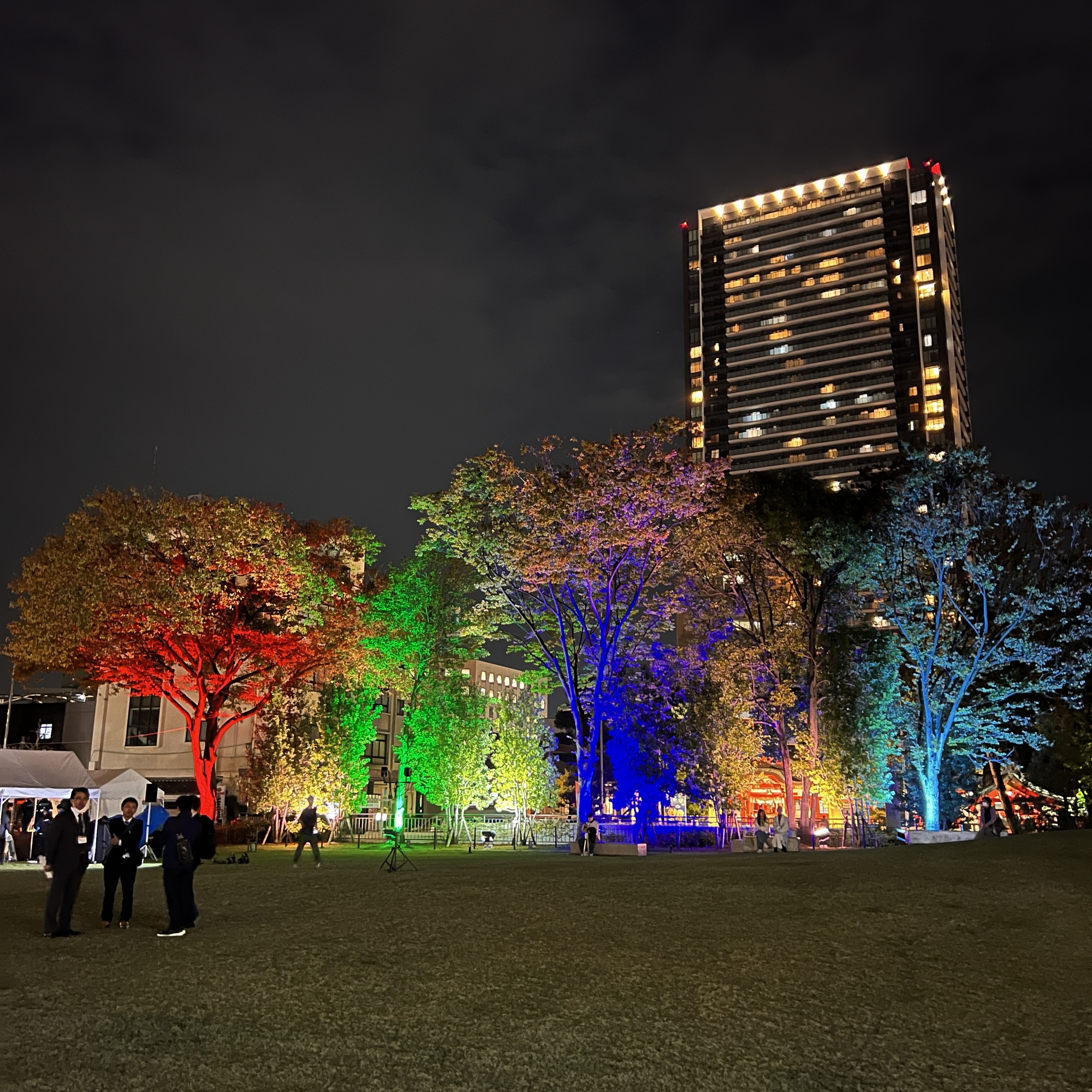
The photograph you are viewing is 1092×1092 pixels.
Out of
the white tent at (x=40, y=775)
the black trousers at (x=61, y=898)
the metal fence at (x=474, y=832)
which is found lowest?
the metal fence at (x=474, y=832)

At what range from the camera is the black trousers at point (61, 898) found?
1155 centimetres

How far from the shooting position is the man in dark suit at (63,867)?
11.6 metres

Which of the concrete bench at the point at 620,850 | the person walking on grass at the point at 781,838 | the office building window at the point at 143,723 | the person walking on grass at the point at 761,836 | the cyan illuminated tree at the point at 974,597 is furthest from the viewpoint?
the office building window at the point at 143,723

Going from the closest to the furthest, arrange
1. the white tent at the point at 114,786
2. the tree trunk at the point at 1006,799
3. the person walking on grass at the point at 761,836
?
the white tent at the point at 114,786
the person walking on grass at the point at 761,836
the tree trunk at the point at 1006,799

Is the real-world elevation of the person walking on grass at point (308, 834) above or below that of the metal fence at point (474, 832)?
above

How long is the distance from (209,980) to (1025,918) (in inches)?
400

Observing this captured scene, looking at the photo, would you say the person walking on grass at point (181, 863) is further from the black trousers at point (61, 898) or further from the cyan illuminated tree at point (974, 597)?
the cyan illuminated tree at point (974, 597)

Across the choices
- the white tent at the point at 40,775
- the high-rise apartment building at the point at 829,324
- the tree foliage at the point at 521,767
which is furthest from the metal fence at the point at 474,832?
the high-rise apartment building at the point at 829,324

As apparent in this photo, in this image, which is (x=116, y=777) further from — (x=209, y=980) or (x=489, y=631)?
(x=209, y=980)

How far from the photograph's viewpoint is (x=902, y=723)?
119 feet

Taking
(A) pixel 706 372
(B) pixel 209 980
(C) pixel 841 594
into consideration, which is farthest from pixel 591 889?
(A) pixel 706 372

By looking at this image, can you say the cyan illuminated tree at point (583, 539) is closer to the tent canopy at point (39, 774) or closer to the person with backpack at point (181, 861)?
the tent canopy at point (39, 774)

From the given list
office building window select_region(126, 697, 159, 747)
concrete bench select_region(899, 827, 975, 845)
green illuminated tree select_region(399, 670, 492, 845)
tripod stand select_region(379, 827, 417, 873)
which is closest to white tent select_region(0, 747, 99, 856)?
tripod stand select_region(379, 827, 417, 873)

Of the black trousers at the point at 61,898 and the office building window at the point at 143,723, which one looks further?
the office building window at the point at 143,723
